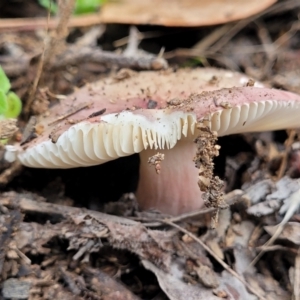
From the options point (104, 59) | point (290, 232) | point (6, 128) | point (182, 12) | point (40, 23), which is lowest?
point (290, 232)

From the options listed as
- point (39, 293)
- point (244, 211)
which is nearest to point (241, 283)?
point (244, 211)

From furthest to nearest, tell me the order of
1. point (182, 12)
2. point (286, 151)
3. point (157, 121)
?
point (182, 12), point (286, 151), point (157, 121)

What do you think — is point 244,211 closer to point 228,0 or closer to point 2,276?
point 2,276

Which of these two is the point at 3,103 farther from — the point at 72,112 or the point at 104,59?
the point at 104,59

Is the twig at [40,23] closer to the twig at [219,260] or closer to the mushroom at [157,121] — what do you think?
the mushroom at [157,121]

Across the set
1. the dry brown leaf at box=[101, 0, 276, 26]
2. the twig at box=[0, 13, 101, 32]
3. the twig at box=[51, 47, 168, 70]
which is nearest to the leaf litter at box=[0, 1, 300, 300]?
the twig at box=[51, 47, 168, 70]

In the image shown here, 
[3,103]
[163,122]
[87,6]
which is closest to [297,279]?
[163,122]

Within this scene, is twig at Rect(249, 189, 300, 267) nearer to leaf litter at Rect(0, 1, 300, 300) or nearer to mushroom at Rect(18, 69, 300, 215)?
leaf litter at Rect(0, 1, 300, 300)
